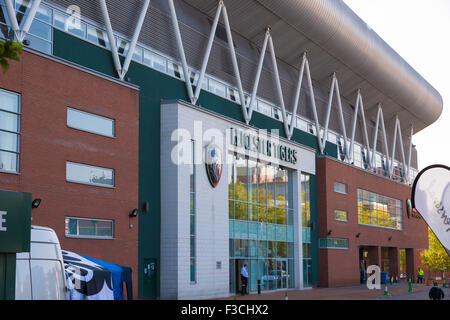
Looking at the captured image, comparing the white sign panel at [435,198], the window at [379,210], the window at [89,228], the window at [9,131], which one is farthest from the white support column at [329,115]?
the white sign panel at [435,198]

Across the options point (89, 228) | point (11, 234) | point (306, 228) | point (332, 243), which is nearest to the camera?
point (11, 234)

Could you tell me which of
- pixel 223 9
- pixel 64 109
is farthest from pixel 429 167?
pixel 223 9

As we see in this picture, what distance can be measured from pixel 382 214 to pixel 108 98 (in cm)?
4025

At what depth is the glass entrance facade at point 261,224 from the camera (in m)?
36.7

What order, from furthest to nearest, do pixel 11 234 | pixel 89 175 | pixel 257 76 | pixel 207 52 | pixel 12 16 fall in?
pixel 257 76 < pixel 207 52 < pixel 89 175 < pixel 12 16 < pixel 11 234

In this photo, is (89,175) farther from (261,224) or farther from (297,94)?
(297,94)

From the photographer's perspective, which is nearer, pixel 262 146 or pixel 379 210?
pixel 262 146

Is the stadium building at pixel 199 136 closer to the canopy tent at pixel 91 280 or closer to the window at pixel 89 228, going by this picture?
the window at pixel 89 228

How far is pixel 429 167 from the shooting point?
11992 mm

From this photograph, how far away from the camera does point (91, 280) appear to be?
703 inches

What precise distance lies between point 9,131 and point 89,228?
5482mm

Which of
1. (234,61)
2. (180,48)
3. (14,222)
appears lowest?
(14,222)

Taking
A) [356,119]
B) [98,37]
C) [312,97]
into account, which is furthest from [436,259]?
[98,37]
